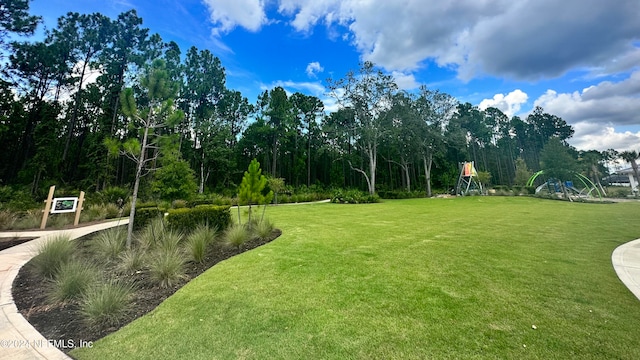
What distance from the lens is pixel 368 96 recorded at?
25453mm

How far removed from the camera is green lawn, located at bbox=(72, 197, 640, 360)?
6.88 feet

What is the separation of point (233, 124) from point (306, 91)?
10.9 m

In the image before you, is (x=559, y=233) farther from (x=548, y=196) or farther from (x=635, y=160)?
(x=635, y=160)

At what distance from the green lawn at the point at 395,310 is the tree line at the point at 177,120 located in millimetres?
4706

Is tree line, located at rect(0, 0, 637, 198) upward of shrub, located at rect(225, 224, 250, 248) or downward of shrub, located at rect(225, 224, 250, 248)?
upward

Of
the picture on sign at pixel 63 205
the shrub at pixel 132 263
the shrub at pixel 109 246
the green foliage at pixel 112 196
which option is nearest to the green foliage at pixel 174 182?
the green foliage at pixel 112 196

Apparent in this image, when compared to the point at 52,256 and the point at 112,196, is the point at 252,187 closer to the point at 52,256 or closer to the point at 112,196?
the point at 52,256

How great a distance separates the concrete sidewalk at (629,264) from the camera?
341 cm

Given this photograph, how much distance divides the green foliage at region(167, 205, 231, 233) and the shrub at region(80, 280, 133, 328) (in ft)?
11.3

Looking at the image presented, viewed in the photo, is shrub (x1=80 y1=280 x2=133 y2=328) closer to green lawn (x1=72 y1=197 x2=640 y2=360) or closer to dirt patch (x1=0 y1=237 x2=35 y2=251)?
green lawn (x1=72 y1=197 x2=640 y2=360)

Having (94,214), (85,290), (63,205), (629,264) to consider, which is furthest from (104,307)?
(94,214)

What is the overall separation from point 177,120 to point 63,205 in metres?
6.30

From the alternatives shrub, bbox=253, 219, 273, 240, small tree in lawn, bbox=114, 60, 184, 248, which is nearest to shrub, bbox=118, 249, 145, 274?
small tree in lawn, bbox=114, 60, 184, 248

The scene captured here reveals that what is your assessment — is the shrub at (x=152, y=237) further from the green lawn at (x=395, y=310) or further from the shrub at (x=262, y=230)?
the shrub at (x=262, y=230)
